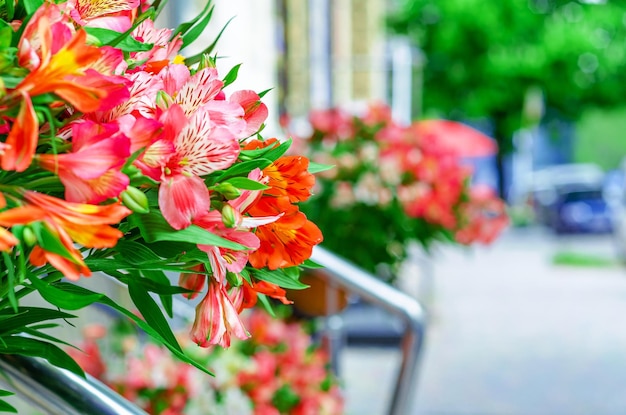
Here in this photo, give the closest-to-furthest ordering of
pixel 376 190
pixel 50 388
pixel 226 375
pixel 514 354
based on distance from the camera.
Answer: pixel 50 388, pixel 226 375, pixel 376 190, pixel 514 354

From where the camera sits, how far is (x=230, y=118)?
0.71 m

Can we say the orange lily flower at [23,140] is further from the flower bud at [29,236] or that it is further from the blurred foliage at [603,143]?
the blurred foliage at [603,143]

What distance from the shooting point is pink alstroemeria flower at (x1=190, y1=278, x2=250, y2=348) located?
0.74 m

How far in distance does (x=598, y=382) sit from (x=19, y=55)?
20.5ft

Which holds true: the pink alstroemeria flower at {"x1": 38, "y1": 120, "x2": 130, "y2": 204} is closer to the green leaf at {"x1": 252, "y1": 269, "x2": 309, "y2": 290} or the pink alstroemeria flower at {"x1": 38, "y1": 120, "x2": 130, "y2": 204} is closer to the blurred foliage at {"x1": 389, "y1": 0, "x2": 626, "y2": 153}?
the green leaf at {"x1": 252, "y1": 269, "x2": 309, "y2": 290}

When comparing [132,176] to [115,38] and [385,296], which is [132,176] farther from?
[385,296]

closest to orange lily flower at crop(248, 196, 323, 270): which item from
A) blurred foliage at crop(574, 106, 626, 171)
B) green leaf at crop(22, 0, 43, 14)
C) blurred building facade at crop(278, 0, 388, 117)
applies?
green leaf at crop(22, 0, 43, 14)

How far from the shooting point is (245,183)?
0.67 metres

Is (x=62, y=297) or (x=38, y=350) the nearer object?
(x=62, y=297)

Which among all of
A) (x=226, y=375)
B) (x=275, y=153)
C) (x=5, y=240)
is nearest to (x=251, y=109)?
(x=275, y=153)

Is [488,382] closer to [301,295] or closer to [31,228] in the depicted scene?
[301,295]

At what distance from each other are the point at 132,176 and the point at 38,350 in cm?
21

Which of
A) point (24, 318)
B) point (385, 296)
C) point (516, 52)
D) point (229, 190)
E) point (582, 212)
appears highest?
point (229, 190)

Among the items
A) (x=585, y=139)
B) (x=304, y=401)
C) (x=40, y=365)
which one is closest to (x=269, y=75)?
(x=304, y=401)
